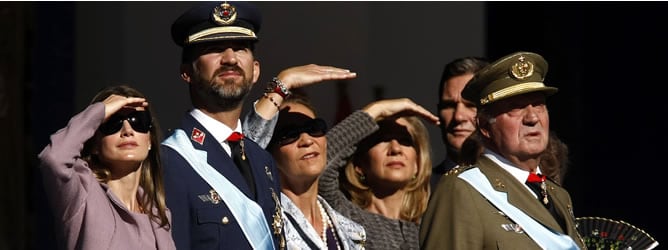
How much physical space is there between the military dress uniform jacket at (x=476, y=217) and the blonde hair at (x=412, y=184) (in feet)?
3.38

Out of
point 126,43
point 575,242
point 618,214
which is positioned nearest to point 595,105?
point 618,214

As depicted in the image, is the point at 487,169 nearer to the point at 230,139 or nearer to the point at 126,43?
the point at 230,139

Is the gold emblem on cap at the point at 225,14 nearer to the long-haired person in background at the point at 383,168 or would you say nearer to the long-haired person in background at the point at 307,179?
the long-haired person in background at the point at 307,179

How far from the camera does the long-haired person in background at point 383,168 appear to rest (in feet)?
20.6

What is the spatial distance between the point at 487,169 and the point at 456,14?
Answer: 3.40 m

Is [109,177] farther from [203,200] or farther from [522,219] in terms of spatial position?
[522,219]

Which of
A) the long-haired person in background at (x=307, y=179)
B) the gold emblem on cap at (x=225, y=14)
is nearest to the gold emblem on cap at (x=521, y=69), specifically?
the long-haired person in background at (x=307, y=179)

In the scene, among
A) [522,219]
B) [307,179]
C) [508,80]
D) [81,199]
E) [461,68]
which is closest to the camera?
[81,199]

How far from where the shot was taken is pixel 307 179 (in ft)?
19.7

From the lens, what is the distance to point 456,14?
8750mm

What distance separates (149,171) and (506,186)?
45.8 inches

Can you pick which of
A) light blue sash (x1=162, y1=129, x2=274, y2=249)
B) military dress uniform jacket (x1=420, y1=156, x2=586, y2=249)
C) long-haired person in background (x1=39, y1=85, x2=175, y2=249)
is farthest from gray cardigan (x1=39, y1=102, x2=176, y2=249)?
military dress uniform jacket (x1=420, y1=156, x2=586, y2=249)

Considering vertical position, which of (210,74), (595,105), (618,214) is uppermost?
(210,74)

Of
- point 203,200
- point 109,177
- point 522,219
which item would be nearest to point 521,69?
point 522,219
